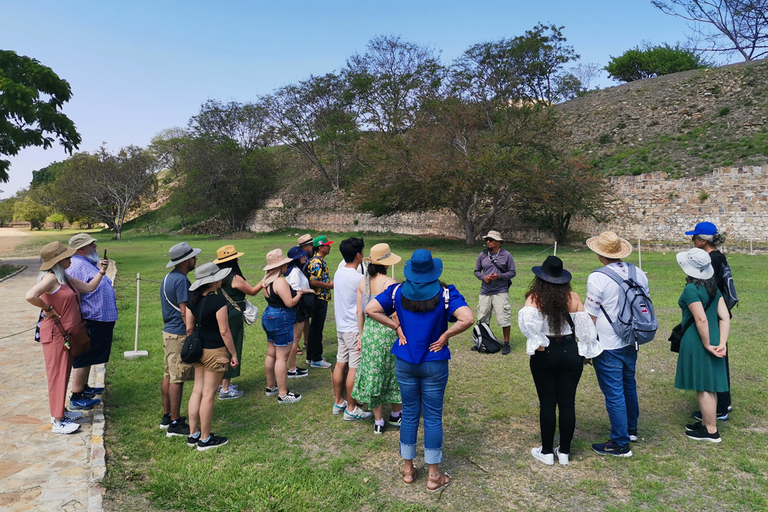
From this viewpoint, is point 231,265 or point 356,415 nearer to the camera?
point 356,415

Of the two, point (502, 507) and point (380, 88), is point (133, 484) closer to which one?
point (502, 507)

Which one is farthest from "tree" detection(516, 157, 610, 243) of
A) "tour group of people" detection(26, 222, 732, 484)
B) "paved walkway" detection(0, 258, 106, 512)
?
"paved walkway" detection(0, 258, 106, 512)

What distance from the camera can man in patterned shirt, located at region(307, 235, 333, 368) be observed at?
6.08 m

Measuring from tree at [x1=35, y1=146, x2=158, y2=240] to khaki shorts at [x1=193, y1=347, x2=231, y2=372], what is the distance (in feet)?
135

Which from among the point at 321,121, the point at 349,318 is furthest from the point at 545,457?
the point at 321,121

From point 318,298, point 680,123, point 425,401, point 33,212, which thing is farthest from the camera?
point 33,212

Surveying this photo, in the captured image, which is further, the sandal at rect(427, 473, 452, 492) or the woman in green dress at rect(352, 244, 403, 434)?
the woman in green dress at rect(352, 244, 403, 434)

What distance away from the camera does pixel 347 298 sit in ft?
16.0

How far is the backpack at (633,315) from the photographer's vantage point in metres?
3.91

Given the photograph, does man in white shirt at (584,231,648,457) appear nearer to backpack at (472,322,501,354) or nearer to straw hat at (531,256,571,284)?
straw hat at (531,256,571,284)

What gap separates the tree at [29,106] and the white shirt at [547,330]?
59.4 feet

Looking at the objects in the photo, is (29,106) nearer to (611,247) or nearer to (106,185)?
(611,247)

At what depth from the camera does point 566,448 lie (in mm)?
3916

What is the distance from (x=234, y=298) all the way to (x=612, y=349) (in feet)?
11.8
